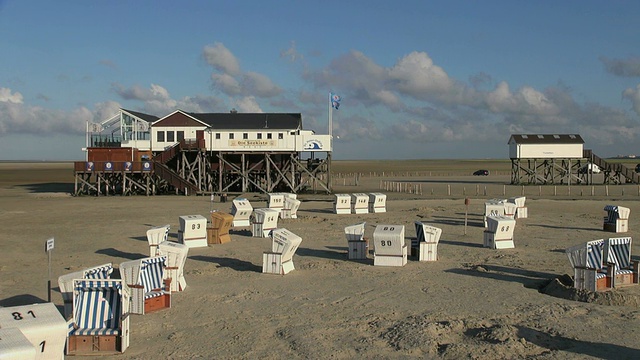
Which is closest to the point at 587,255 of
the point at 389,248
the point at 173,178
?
the point at 389,248

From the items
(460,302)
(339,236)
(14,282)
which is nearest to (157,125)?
(339,236)

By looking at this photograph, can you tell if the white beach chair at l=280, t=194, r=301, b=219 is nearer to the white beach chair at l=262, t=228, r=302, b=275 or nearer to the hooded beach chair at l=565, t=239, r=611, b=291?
the white beach chair at l=262, t=228, r=302, b=275

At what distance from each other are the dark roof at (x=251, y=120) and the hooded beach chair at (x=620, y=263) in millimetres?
38881

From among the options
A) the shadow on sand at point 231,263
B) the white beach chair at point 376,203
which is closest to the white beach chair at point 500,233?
the shadow on sand at point 231,263

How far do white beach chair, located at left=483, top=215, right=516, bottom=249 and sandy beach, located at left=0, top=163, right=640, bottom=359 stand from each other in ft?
1.53

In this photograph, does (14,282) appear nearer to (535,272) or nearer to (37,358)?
(37,358)

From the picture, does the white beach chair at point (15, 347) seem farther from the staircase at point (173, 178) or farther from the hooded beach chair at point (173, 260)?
the staircase at point (173, 178)

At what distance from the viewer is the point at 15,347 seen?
7.97m

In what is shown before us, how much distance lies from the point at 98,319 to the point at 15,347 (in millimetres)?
3236

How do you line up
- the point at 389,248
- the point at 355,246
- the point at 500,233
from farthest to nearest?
the point at 500,233
the point at 355,246
the point at 389,248

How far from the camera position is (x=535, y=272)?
18141 millimetres

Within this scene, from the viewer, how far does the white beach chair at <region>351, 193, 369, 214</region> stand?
35688 millimetres

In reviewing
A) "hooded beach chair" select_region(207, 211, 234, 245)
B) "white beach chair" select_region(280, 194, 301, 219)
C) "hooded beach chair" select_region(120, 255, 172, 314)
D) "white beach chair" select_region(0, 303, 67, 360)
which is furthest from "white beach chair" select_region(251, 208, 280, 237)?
"white beach chair" select_region(0, 303, 67, 360)

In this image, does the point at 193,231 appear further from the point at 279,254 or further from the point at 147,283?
the point at 147,283
